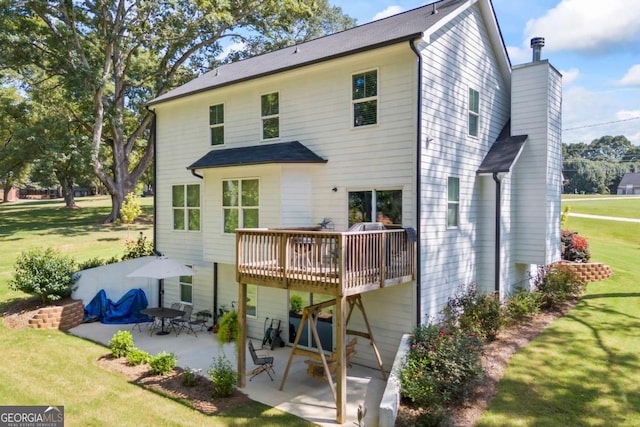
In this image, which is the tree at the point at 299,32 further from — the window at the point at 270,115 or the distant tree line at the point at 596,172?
the distant tree line at the point at 596,172

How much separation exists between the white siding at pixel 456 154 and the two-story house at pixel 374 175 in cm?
5

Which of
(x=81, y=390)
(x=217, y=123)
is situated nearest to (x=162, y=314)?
(x=81, y=390)

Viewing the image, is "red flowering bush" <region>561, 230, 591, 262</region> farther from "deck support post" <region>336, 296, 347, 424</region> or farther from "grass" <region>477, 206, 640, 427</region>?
"deck support post" <region>336, 296, 347, 424</region>

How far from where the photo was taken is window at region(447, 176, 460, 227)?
10.6 metres

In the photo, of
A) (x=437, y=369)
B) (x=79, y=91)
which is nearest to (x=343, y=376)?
(x=437, y=369)

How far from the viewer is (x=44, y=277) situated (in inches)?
519

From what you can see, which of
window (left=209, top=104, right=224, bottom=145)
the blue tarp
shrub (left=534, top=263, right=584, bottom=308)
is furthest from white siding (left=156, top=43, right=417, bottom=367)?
shrub (left=534, top=263, right=584, bottom=308)

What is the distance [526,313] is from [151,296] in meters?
12.7

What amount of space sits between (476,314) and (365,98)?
611cm

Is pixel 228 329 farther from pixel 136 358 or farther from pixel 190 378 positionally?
pixel 190 378

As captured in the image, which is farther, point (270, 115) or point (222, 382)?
point (270, 115)

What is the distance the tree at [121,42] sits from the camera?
2377 cm

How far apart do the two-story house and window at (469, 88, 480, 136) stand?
0.19 ft

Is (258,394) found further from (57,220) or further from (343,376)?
(57,220)
